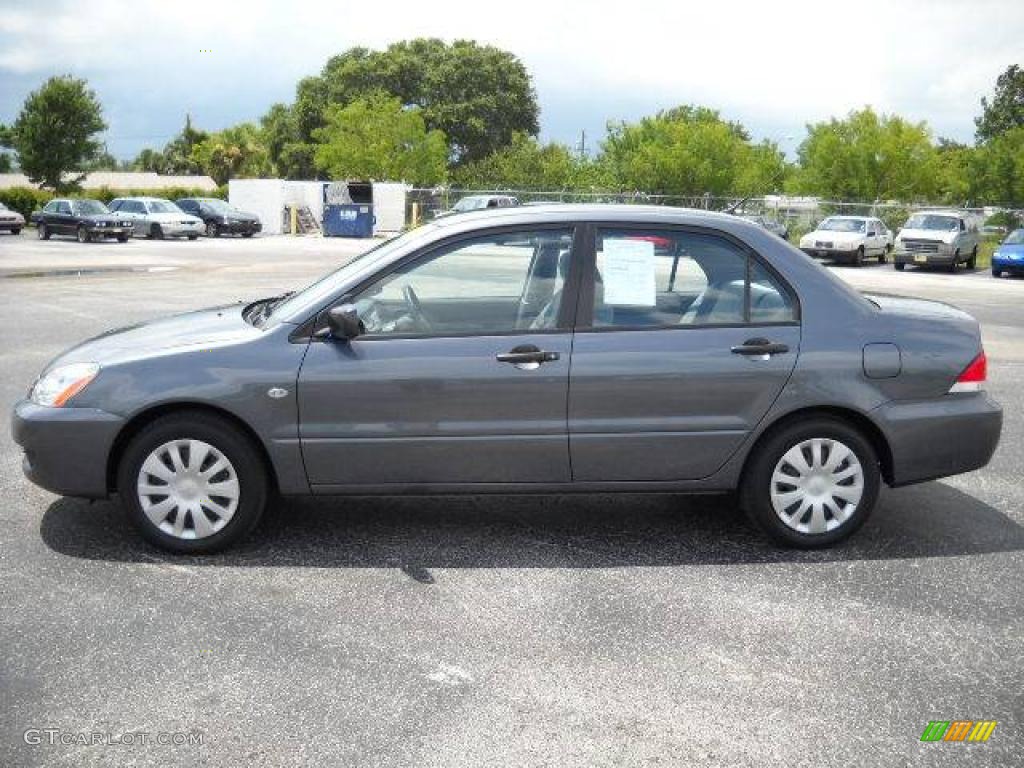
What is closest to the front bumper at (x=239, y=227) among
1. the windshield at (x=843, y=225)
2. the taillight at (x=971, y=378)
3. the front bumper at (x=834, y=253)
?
the front bumper at (x=834, y=253)

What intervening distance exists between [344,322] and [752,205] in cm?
4306

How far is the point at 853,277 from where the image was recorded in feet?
91.4

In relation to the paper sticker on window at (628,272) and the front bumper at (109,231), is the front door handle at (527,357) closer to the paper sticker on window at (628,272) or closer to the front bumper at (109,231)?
the paper sticker on window at (628,272)

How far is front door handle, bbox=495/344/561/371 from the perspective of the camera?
4.93m

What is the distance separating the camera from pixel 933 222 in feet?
104

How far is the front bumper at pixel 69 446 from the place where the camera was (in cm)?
487

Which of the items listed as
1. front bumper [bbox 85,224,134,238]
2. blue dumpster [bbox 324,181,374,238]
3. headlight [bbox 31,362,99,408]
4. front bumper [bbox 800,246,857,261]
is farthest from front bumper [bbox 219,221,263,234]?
headlight [bbox 31,362,99,408]

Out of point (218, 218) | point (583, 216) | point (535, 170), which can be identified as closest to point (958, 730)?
point (583, 216)

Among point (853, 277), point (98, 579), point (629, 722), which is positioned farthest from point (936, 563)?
point (853, 277)

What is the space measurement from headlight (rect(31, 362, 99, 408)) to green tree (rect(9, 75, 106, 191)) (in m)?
53.4

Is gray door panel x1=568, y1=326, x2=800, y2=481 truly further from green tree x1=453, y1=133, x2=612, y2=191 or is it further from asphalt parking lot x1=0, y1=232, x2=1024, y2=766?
green tree x1=453, y1=133, x2=612, y2=191

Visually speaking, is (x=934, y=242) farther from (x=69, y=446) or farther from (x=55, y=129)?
(x=55, y=129)

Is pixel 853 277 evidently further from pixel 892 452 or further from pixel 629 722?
pixel 629 722

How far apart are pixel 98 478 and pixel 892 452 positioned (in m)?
3.78
